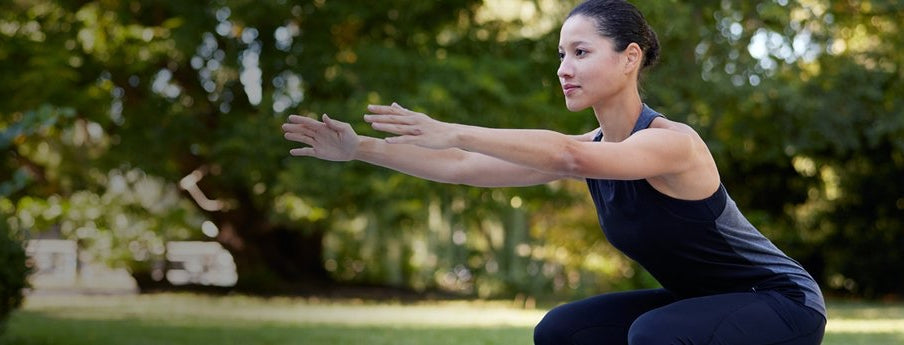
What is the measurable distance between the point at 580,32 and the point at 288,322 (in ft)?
35.5

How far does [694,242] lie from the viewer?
2.93 meters

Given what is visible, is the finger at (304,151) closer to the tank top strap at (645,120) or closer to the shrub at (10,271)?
the tank top strap at (645,120)

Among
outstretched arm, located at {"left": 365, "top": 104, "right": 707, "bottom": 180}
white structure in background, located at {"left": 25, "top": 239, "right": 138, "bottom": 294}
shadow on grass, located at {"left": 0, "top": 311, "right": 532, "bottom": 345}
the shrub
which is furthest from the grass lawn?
outstretched arm, located at {"left": 365, "top": 104, "right": 707, "bottom": 180}

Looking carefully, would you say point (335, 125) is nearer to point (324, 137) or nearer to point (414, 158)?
point (324, 137)

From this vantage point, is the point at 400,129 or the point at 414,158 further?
the point at 414,158

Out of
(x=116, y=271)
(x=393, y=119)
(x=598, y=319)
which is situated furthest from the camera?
(x=116, y=271)

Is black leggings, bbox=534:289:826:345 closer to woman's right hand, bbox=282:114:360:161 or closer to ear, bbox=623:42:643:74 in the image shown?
ear, bbox=623:42:643:74

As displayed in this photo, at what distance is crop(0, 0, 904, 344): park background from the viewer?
15.1 m

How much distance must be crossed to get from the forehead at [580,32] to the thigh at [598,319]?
78 cm

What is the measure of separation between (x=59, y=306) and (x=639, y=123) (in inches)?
570

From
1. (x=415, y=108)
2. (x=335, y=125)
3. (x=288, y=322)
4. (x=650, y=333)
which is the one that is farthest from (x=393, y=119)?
(x=415, y=108)

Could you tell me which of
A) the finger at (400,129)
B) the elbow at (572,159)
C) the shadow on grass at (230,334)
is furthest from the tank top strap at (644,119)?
the shadow on grass at (230,334)

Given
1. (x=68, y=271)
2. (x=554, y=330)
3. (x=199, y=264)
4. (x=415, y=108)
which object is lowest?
(x=68, y=271)

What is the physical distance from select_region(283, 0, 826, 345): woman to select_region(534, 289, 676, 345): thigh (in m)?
0.12
